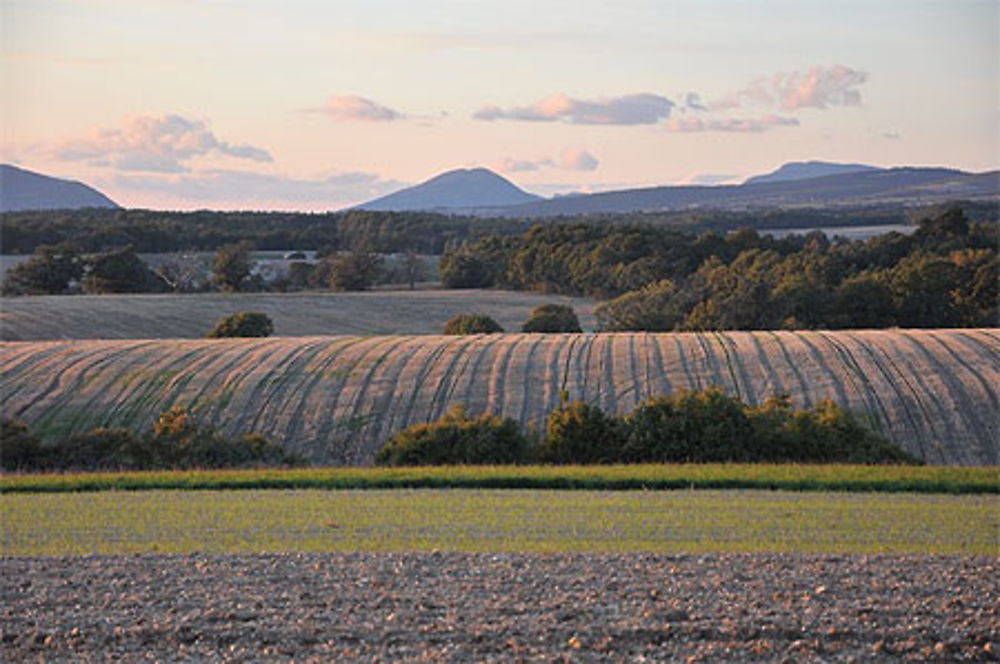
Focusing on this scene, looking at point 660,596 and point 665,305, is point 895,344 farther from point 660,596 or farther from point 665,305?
point 660,596

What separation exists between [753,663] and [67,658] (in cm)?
573

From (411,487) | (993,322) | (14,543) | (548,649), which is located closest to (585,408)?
(411,487)

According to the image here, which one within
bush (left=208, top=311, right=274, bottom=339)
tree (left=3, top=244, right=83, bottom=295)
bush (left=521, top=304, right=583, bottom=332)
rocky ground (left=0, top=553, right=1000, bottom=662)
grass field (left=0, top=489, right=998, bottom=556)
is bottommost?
bush (left=521, top=304, right=583, bottom=332)

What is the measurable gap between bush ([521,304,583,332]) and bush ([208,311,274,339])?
1202 cm

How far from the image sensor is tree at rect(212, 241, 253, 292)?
8288 centimetres

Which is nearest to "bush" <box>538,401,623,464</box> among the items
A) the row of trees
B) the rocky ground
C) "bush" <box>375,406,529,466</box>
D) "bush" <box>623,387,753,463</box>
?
"bush" <box>623,387,753,463</box>

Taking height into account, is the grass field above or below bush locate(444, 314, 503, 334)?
above

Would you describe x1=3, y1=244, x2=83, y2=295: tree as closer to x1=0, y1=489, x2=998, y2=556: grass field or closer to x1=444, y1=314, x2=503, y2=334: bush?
x1=444, y1=314, x2=503, y2=334: bush

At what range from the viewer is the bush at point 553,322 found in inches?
2304

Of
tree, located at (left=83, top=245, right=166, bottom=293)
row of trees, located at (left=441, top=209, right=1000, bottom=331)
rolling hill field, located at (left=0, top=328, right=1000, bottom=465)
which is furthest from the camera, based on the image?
tree, located at (left=83, top=245, right=166, bottom=293)

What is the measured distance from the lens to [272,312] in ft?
223

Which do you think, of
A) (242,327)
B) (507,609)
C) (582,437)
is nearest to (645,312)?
(242,327)

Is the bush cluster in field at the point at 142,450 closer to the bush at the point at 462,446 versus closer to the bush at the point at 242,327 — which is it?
the bush at the point at 462,446

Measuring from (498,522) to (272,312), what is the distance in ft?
172
